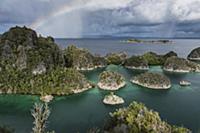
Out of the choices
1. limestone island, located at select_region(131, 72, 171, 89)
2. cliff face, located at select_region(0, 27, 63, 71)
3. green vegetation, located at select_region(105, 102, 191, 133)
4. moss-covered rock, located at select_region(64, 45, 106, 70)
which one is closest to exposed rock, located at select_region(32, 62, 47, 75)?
cliff face, located at select_region(0, 27, 63, 71)

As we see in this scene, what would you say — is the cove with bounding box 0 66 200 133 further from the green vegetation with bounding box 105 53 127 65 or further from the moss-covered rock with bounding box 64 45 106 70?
the green vegetation with bounding box 105 53 127 65

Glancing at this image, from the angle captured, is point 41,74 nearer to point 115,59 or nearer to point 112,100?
point 112,100

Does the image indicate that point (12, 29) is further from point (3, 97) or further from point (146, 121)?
point (146, 121)

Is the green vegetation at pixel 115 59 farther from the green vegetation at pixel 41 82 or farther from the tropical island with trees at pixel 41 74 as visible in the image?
the green vegetation at pixel 41 82

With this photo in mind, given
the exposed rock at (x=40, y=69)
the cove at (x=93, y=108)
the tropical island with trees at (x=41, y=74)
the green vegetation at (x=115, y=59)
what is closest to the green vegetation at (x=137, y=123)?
the cove at (x=93, y=108)

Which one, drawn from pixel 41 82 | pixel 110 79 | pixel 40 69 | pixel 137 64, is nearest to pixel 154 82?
pixel 110 79

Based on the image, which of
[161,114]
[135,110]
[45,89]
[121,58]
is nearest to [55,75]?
[45,89]
